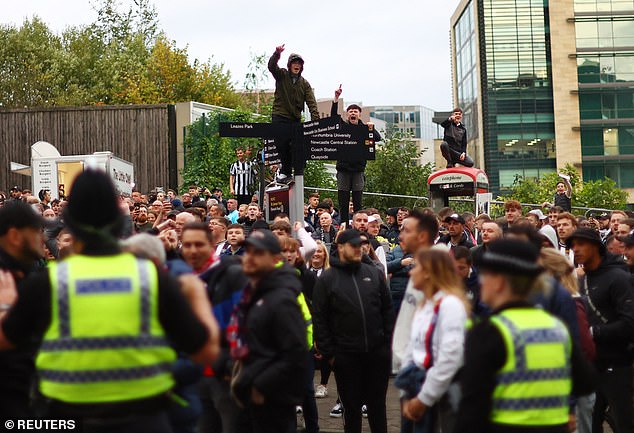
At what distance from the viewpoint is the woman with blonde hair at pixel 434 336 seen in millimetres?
6117

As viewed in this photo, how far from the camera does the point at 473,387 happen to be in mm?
4762

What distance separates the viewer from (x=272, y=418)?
22.6ft

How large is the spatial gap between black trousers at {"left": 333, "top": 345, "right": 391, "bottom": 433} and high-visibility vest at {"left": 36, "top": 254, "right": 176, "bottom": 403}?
4.56 metres

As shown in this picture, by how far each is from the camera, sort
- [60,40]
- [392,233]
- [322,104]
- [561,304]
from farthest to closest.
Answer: [322,104]
[60,40]
[392,233]
[561,304]

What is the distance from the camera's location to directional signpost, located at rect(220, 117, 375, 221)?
11.3 m

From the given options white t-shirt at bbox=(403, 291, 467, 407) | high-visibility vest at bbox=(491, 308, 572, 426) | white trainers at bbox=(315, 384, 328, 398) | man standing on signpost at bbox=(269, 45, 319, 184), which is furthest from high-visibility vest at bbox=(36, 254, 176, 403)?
man standing on signpost at bbox=(269, 45, 319, 184)

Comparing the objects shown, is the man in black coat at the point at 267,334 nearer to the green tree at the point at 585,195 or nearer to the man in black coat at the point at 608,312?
the man in black coat at the point at 608,312

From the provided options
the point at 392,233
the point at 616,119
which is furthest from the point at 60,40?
the point at 392,233

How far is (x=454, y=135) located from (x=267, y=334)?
1144 cm

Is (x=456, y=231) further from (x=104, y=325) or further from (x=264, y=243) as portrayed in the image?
(x=104, y=325)

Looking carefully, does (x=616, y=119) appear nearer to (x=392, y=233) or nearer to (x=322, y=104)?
(x=322, y=104)

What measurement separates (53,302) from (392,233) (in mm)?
10287

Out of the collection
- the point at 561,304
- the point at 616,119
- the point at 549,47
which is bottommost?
the point at 561,304

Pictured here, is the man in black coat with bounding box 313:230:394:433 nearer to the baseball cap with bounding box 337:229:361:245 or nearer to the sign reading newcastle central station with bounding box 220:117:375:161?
the baseball cap with bounding box 337:229:361:245
